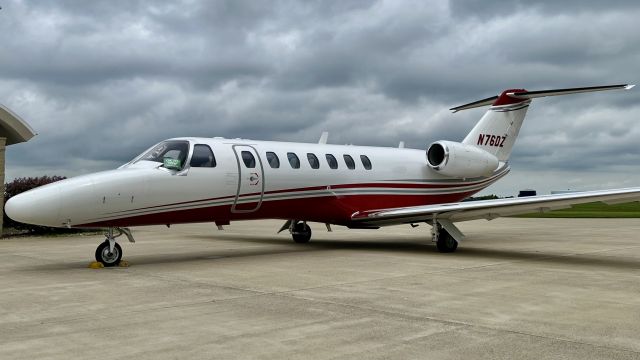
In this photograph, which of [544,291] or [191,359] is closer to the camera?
[191,359]

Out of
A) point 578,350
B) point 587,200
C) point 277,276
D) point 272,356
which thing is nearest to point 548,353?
point 578,350

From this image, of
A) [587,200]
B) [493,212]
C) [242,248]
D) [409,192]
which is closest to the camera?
[587,200]

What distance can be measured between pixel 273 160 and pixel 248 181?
1.03m

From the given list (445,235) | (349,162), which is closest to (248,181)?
(349,162)

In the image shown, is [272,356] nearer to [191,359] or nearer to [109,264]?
[191,359]

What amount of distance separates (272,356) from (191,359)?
0.63 metres

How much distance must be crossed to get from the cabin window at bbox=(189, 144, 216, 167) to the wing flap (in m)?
4.22

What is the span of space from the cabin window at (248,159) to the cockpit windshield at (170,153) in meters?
1.37

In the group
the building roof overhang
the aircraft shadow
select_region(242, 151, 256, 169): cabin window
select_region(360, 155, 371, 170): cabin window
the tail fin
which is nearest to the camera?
the aircraft shadow

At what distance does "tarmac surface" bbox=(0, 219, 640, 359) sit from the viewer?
A: 15.8 feet

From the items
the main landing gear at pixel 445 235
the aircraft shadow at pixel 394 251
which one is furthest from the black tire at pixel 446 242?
the aircraft shadow at pixel 394 251

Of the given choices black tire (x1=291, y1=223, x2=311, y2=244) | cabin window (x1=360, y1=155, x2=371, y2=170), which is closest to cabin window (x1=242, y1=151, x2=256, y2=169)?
cabin window (x1=360, y1=155, x2=371, y2=170)

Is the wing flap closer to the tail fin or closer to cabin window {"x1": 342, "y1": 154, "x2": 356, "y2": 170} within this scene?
cabin window {"x1": 342, "y1": 154, "x2": 356, "y2": 170}

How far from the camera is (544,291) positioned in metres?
7.69
